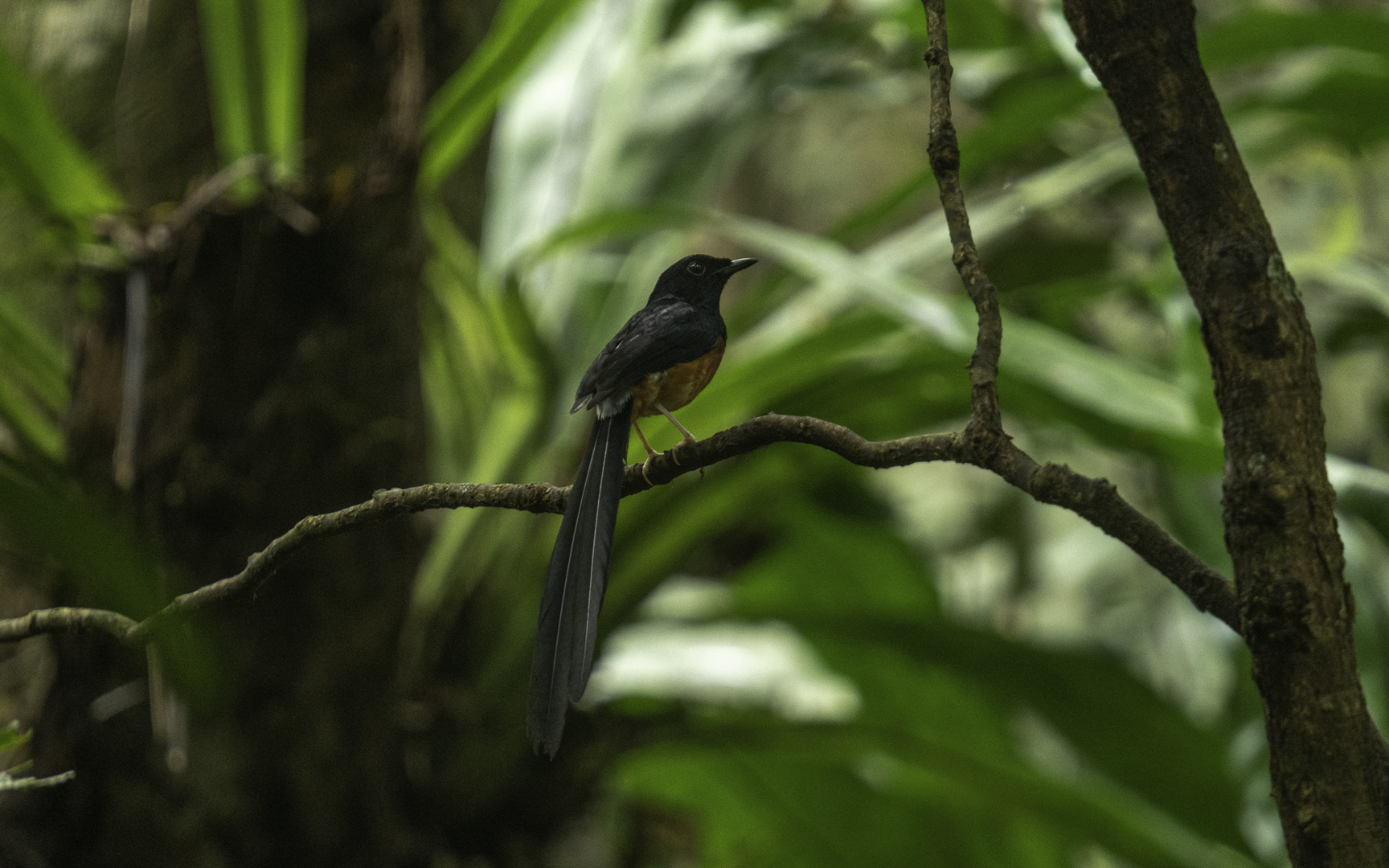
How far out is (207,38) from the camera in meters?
0.93

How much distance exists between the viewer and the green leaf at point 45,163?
737mm

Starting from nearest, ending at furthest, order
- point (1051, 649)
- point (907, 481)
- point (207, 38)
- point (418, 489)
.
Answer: point (418, 489)
point (207, 38)
point (1051, 649)
point (907, 481)

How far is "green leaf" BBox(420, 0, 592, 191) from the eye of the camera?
Answer: 98 cm

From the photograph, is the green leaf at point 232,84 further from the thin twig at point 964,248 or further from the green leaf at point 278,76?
the thin twig at point 964,248

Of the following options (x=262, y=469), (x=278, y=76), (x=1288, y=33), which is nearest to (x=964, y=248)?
(x=262, y=469)

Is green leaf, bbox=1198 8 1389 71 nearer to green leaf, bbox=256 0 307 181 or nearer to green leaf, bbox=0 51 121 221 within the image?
green leaf, bbox=256 0 307 181

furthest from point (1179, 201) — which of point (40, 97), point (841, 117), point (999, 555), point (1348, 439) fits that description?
point (841, 117)

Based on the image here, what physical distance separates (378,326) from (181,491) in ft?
0.63

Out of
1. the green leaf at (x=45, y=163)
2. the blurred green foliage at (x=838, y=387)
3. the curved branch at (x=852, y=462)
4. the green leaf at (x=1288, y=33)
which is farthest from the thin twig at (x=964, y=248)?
the green leaf at (x=1288, y=33)

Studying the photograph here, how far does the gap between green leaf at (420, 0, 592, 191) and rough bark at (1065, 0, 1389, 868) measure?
72cm

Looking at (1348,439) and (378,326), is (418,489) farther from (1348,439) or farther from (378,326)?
(1348,439)

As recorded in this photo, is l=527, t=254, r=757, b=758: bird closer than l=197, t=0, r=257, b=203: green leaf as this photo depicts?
Yes

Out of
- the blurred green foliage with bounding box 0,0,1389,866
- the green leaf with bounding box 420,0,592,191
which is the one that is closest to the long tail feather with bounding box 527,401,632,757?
the blurred green foliage with bounding box 0,0,1389,866

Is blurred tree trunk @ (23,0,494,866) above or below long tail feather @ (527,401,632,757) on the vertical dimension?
above
